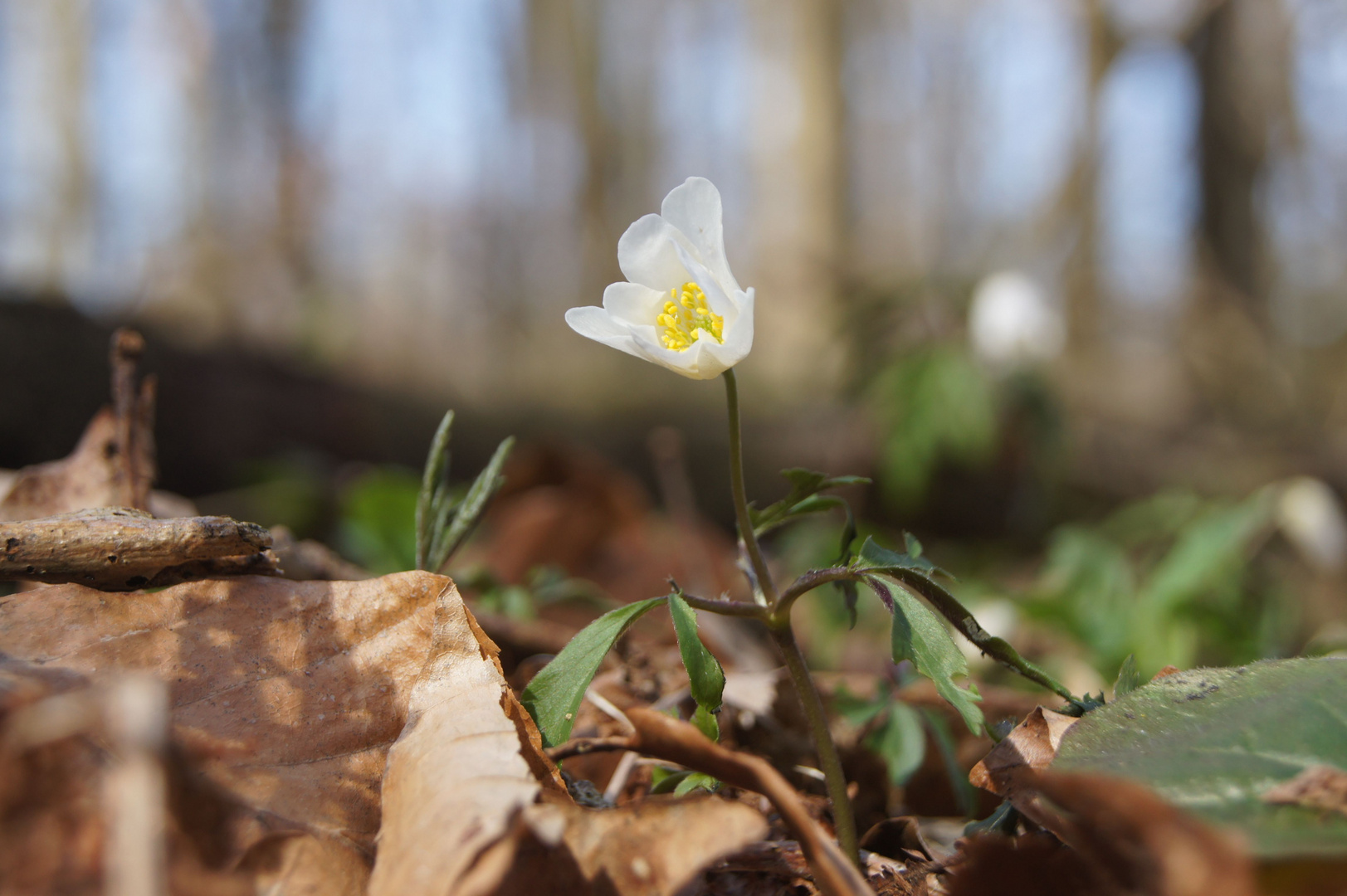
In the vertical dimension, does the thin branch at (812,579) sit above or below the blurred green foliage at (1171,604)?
above

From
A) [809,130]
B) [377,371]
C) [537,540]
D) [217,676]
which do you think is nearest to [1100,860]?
[217,676]

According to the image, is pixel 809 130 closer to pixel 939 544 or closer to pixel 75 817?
pixel 939 544

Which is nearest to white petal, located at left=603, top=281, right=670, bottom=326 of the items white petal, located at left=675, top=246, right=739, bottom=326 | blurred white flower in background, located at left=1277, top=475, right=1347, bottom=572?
white petal, located at left=675, top=246, right=739, bottom=326

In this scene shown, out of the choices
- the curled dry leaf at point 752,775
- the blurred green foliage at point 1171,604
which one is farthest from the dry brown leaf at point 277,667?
the blurred green foliage at point 1171,604

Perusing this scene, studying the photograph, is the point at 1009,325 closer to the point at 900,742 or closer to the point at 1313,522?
the point at 1313,522

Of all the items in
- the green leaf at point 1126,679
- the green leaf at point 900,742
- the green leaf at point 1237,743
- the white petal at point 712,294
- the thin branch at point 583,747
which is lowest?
the green leaf at point 900,742

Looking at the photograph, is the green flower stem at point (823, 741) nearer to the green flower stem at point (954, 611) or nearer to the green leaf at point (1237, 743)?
the green flower stem at point (954, 611)
